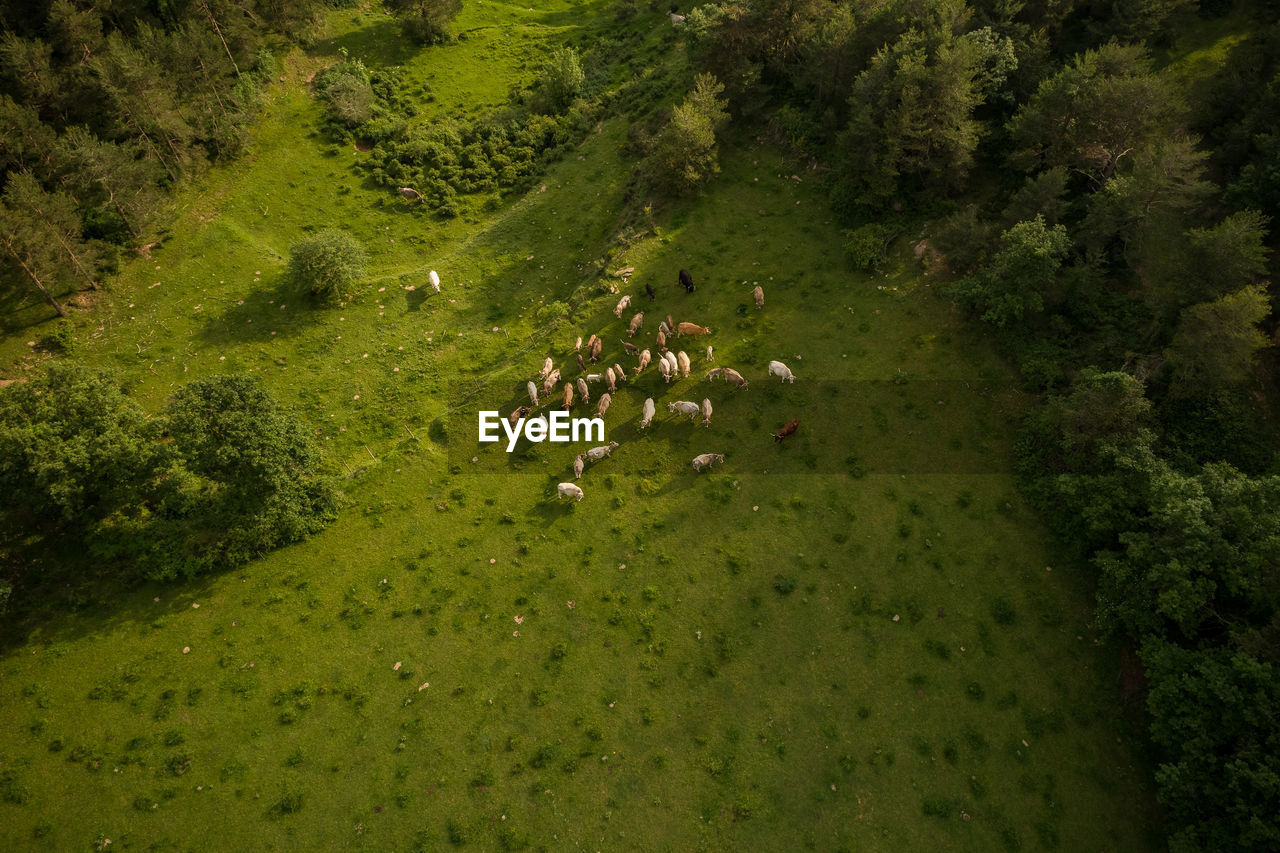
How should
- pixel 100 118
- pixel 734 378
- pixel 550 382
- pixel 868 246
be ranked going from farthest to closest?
pixel 100 118, pixel 868 246, pixel 550 382, pixel 734 378

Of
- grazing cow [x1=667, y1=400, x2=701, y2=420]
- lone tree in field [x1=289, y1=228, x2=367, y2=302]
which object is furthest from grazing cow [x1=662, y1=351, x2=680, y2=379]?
lone tree in field [x1=289, y1=228, x2=367, y2=302]

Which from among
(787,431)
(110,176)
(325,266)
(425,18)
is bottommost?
(787,431)

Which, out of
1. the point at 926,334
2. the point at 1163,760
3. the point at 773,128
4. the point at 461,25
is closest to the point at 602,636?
→ the point at 1163,760

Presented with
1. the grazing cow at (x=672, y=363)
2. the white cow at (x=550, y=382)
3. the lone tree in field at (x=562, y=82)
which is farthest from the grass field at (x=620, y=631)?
the lone tree in field at (x=562, y=82)

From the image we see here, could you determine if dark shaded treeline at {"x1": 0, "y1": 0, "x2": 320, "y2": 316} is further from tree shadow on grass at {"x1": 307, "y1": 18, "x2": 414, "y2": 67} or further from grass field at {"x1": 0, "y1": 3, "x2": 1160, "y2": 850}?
tree shadow on grass at {"x1": 307, "y1": 18, "x2": 414, "y2": 67}

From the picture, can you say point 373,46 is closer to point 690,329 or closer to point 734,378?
point 690,329
